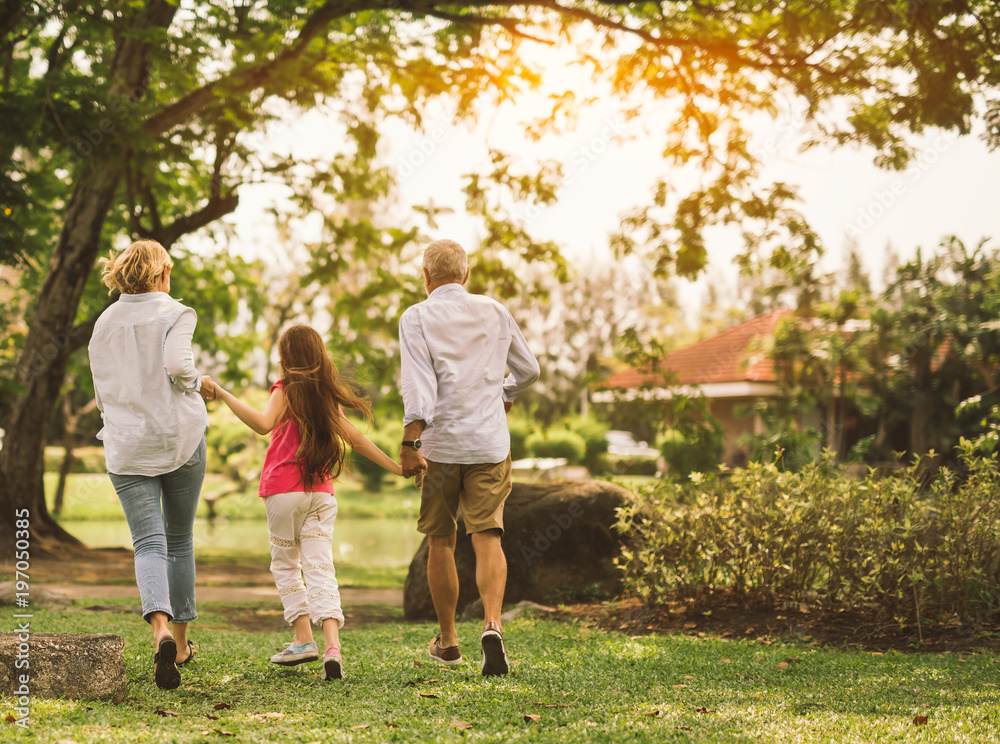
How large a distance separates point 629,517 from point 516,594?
132 centimetres

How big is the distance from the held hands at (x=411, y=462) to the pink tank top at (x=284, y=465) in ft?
1.62

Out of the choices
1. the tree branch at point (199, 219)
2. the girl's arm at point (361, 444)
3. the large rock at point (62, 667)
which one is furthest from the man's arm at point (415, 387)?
the tree branch at point (199, 219)

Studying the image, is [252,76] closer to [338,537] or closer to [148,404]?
[148,404]

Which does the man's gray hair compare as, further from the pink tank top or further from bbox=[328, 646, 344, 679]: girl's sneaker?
bbox=[328, 646, 344, 679]: girl's sneaker

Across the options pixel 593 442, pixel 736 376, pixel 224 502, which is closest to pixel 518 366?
pixel 736 376

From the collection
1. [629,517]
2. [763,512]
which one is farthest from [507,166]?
[763,512]

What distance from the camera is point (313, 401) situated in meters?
4.45

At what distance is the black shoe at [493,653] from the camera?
421 centimetres

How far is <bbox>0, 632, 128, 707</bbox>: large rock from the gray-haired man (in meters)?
1.53

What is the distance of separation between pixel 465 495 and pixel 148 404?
162 centimetres

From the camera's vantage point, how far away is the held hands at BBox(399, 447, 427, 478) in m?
4.21

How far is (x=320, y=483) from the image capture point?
14.5ft

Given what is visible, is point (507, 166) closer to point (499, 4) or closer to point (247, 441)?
point (499, 4)

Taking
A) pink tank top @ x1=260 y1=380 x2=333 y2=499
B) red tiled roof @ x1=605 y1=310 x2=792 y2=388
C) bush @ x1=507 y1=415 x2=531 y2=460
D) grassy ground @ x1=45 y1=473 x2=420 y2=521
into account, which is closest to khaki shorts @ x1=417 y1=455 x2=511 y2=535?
pink tank top @ x1=260 y1=380 x2=333 y2=499
